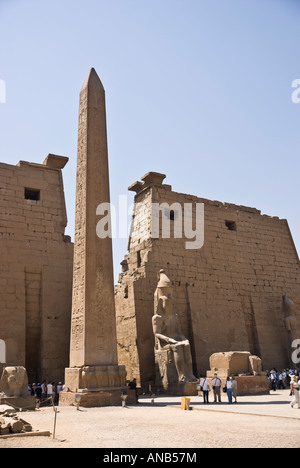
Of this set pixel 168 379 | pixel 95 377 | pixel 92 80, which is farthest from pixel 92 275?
pixel 92 80

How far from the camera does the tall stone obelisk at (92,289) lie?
7.82m

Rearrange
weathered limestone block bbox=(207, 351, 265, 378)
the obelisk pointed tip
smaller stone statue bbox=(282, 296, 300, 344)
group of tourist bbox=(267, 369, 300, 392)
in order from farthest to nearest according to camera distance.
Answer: smaller stone statue bbox=(282, 296, 300, 344)
group of tourist bbox=(267, 369, 300, 392)
weathered limestone block bbox=(207, 351, 265, 378)
the obelisk pointed tip

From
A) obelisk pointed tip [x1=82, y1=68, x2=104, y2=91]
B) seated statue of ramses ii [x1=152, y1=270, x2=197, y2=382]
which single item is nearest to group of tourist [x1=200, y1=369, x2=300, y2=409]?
seated statue of ramses ii [x1=152, y1=270, x2=197, y2=382]

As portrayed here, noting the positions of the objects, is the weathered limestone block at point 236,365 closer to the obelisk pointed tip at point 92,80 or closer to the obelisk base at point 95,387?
the obelisk base at point 95,387

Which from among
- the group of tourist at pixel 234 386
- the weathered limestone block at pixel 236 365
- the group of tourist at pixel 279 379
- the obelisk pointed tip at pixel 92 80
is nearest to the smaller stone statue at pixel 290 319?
the group of tourist at pixel 234 386

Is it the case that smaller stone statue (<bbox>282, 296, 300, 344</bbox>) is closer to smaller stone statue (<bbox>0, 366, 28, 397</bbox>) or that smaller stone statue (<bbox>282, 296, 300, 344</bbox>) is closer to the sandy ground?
the sandy ground

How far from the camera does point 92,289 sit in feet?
26.7

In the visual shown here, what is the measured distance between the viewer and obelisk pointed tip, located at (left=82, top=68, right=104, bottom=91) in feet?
30.5

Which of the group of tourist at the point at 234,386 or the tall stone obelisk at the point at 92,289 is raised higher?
the tall stone obelisk at the point at 92,289

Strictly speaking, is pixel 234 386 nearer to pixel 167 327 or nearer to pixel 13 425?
pixel 167 327

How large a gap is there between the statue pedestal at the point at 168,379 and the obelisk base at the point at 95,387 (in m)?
2.22

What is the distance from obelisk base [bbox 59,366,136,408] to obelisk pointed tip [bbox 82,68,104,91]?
213 inches

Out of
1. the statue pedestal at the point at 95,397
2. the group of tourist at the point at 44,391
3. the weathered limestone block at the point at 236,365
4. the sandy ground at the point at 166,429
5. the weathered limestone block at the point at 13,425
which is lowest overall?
the sandy ground at the point at 166,429
